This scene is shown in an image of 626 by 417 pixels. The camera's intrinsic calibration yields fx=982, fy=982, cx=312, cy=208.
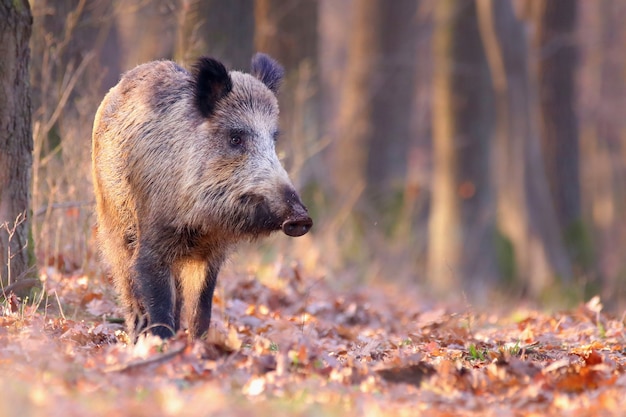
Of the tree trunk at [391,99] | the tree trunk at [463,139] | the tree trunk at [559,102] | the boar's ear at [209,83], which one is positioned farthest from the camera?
the tree trunk at [391,99]

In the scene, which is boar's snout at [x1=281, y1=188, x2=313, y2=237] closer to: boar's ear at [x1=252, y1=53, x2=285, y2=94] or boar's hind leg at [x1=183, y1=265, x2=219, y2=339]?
boar's hind leg at [x1=183, y1=265, x2=219, y2=339]

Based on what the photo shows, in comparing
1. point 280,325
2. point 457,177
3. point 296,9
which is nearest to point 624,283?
point 457,177

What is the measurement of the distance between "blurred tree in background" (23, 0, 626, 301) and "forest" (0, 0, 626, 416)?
0.04 meters

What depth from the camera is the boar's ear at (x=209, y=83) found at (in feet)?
21.9

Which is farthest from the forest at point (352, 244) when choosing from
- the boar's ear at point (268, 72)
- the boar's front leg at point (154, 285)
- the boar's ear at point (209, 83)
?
the boar's ear at point (268, 72)

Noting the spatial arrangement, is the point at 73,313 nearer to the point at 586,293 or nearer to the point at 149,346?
the point at 149,346

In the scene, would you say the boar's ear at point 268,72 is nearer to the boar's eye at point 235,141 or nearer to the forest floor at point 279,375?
the boar's eye at point 235,141

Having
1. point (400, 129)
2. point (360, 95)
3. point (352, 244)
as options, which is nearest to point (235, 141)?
point (352, 244)

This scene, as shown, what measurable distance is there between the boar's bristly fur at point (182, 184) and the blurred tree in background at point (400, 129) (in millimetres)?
1577

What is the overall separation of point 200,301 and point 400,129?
14.9 meters

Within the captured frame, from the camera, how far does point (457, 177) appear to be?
1805 centimetres

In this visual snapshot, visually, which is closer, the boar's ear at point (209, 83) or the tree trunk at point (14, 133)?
the boar's ear at point (209, 83)

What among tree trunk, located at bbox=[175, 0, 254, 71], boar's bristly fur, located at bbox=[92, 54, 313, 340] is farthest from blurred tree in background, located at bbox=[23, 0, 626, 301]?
boar's bristly fur, located at bbox=[92, 54, 313, 340]

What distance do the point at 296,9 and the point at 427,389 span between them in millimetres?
11128
